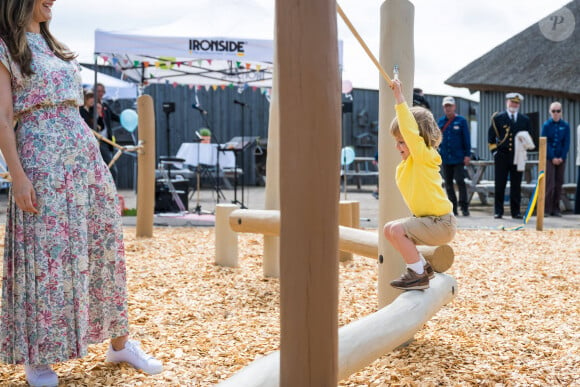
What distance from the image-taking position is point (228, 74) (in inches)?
437

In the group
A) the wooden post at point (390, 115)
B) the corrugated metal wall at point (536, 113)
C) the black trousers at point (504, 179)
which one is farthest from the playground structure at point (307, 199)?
the corrugated metal wall at point (536, 113)

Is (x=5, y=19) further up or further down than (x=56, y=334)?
further up

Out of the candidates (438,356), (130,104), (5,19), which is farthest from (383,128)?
(130,104)

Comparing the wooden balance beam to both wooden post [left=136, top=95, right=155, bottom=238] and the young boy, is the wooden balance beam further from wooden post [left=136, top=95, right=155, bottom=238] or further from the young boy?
wooden post [left=136, top=95, right=155, bottom=238]

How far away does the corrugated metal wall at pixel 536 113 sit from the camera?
45.0 ft

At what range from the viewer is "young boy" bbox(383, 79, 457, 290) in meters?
2.91

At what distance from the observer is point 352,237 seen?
3775 millimetres

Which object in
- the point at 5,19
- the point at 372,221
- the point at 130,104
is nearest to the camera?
the point at 5,19

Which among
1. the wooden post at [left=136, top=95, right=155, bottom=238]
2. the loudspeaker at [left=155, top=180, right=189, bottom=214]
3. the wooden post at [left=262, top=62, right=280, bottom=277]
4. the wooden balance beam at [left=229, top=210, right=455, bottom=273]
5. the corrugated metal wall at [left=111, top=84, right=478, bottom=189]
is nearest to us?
the wooden balance beam at [left=229, top=210, right=455, bottom=273]

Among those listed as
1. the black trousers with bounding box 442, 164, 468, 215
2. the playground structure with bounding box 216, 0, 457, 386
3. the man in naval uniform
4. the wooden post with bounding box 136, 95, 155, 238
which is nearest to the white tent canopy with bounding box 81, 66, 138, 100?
the black trousers with bounding box 442, 164, 468, 215

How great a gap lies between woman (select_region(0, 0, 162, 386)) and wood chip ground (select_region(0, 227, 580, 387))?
263 mm

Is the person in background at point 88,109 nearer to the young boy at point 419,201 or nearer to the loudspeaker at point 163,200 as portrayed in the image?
the loudspeaker at point 163,200

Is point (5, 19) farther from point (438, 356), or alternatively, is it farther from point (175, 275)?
point (175, 275)

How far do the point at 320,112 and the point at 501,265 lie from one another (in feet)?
14.2
